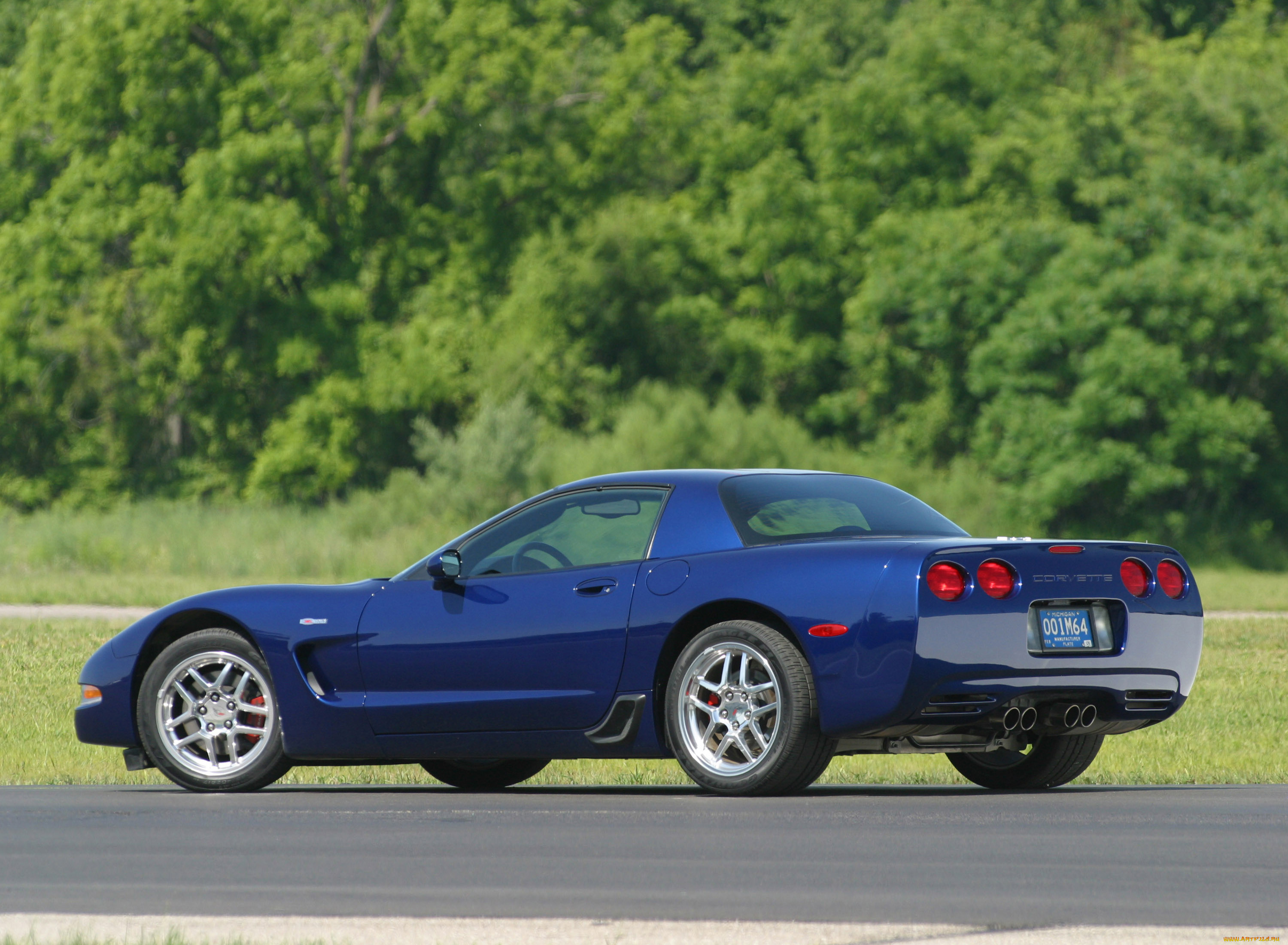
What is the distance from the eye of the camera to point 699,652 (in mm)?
8742

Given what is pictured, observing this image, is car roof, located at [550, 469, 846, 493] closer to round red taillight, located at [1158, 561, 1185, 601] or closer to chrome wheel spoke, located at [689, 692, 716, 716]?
chrome wheel spoke, located at [689, 692, 716, 716]

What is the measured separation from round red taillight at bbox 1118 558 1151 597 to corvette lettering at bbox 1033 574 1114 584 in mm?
134

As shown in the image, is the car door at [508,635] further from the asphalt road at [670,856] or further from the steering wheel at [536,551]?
the asphalt road at [670,856]

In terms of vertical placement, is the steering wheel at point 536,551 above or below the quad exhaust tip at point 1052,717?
above

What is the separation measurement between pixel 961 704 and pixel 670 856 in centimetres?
174

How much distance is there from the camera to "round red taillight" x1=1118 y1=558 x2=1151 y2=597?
8.90 metres

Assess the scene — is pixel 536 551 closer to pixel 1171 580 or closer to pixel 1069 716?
pixel 1069 716

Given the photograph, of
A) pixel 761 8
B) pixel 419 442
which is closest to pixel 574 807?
pixel 419 442

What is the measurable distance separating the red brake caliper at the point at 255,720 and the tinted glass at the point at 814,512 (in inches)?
90.6

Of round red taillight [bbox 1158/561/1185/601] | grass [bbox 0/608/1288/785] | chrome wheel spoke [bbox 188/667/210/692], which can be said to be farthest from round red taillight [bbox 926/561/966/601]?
chrome wheel spoke [bbox 188/667/210/692]

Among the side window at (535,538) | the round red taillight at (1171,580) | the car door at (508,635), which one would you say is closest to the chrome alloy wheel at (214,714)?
the car door at (508,635)

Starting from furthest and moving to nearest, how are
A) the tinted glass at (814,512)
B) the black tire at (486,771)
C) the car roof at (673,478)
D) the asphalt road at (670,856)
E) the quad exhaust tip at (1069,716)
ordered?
1. the black tire at (486,771)
2. the car roof at (673,478)
3. the tinted glass at (814,512)
4. the quad exhaust tip at (1069,716)
5. the asphalt road at (670,856)

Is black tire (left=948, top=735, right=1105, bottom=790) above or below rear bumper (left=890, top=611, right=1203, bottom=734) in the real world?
below

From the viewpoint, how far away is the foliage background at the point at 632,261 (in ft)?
A: 140
